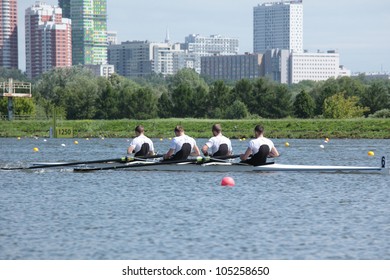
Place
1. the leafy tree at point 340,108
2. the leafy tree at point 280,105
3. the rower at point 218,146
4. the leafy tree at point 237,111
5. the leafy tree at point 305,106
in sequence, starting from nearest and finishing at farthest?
the rower at point 218,146, the leafy tree at point 340,108, the leafy tree at point 305,106, the leafy tree at point 237,111, the leafy tree at point 280,105

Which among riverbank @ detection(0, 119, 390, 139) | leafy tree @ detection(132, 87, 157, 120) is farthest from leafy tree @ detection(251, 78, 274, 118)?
riverbank @ detection(0, 119, 390, 139)

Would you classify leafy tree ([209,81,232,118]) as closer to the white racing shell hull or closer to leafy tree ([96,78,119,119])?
leafy tree ([96,78,119,119])

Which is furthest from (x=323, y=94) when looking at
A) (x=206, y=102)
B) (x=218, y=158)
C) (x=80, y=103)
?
(x=218, y=158)

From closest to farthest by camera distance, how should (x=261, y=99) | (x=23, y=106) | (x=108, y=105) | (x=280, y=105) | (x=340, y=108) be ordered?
1. (x=340, y=108)
2. (x=23, y=106)
3. (x=280, y=105)
4. (x=261, y=99)
5. (x=108, y=105)

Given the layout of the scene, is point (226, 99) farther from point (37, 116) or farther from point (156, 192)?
point (156, 192)

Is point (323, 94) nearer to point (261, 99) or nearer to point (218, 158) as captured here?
point (261, 99)

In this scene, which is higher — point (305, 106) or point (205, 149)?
point (305, 106)

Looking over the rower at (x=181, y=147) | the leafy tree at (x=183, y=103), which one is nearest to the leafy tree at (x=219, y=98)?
the leafy tree at (x=183, y=103)

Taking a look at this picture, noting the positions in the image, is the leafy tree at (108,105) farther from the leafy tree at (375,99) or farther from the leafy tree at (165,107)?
the leafy tree at (375,99)

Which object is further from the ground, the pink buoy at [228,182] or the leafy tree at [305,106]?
the leafy tree at [305,106]

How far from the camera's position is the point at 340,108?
251 feet

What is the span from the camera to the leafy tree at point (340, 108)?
251ft

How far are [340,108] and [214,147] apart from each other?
53190 mm

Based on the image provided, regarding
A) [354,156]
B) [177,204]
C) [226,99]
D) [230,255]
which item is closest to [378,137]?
[354,156]
